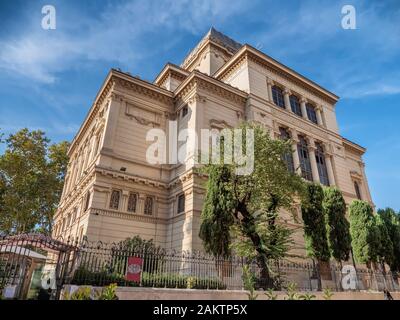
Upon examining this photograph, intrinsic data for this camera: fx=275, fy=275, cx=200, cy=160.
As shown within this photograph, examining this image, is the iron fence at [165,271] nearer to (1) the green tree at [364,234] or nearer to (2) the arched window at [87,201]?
(1) the green tree at [364,234]

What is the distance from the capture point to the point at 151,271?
9.85m

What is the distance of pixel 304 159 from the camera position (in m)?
24.4

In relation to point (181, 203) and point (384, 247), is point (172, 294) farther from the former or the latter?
point (384, 247)

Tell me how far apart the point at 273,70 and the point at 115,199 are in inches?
734

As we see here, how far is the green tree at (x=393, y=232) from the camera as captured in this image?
1945cm

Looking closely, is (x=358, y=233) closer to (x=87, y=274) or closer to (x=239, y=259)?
(x=239, y=259)

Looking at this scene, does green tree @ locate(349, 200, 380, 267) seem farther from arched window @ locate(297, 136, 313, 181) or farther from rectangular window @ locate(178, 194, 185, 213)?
rectangular window @ locate(178, 194, 185, 213)

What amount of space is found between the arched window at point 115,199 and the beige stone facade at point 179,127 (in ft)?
0.24

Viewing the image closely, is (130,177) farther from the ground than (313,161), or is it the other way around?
(313,161)

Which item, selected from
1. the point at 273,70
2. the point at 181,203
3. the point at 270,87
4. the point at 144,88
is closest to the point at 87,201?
the point at 181,203

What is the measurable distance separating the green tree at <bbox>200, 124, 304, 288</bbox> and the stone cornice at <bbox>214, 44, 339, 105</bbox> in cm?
1220

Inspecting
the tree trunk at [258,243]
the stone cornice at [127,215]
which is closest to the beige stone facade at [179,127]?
the stone cornice at [127,215]

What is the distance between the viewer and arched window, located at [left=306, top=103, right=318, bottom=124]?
2761 cm

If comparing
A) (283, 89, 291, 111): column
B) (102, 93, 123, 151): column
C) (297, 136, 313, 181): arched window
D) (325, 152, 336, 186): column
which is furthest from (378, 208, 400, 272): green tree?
(102, 93, 123, 151): column
